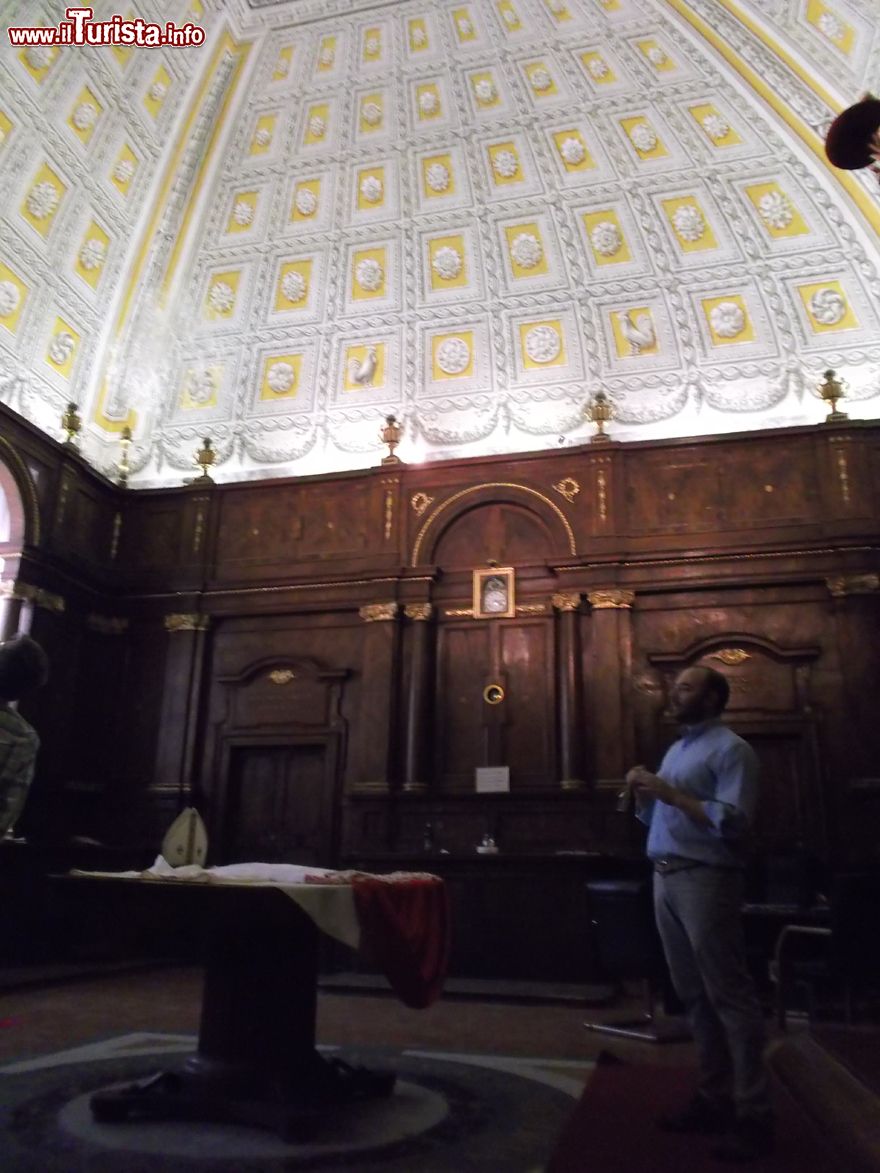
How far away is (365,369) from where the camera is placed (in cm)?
1265

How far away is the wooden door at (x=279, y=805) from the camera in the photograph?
1086cm

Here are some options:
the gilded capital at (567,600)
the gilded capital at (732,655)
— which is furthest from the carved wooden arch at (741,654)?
the gilded capital at (567,600)

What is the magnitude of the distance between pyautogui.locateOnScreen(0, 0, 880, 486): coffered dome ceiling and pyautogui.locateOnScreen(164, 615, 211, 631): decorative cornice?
2.17 metres

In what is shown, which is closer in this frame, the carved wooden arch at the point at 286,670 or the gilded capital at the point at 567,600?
the gilded capital at the point at 567,600

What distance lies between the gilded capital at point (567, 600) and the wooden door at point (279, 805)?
3331mm

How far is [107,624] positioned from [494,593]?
510cm

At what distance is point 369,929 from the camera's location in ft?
12.0

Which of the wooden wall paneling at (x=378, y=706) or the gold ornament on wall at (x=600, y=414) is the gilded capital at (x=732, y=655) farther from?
the wooden wall paneling at (x=378, y=706)

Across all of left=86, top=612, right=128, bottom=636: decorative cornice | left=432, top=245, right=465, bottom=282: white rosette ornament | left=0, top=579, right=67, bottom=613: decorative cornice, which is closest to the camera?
left=0, top=579, right=67, bottom=613: decorative cornice

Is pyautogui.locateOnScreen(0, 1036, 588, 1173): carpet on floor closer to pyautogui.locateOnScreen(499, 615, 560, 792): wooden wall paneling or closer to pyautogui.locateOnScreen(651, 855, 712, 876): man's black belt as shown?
pyautogui.locateOnScreen(651, 855, 712, 876): man's black belt

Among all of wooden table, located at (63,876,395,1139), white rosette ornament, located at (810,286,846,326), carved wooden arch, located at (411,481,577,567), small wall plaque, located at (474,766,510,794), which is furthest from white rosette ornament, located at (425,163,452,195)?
wooden table, located at (63,876,395,1139)

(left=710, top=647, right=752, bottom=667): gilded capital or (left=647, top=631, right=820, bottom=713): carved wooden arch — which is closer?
(left=647, top=631, right=820, bottom=713): carved wooden arch

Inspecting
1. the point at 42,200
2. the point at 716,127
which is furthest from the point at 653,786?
the point at 42,200

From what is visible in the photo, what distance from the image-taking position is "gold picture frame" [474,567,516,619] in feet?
35.7
